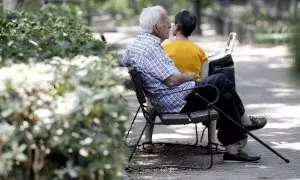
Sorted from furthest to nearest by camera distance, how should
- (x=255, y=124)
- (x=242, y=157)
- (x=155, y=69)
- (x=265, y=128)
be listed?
(x=265, y=128)
(x=255, y=124)
(x=242, y=157)
(x=155, y=69)

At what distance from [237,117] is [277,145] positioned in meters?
1.08

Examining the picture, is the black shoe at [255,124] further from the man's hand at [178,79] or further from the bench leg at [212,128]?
the man's hand at [178,79]

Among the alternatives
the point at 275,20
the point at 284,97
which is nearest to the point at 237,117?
the point at 284,97

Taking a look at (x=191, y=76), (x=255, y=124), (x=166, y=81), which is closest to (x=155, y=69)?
(x=166, y=81)

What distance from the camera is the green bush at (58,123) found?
16.2 ft

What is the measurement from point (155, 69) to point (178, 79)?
9.8 inches

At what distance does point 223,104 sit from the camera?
27.5 ft

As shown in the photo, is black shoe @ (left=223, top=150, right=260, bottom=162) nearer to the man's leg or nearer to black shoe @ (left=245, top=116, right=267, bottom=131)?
the man's leg

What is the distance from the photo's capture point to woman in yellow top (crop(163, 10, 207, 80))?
Result: 8.80m

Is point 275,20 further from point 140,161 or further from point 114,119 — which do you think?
point 114,119

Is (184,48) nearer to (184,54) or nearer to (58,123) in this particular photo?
(184,54)

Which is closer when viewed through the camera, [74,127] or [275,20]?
[74,127]

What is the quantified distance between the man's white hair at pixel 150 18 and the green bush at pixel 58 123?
125 inches

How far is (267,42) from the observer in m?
28.1
